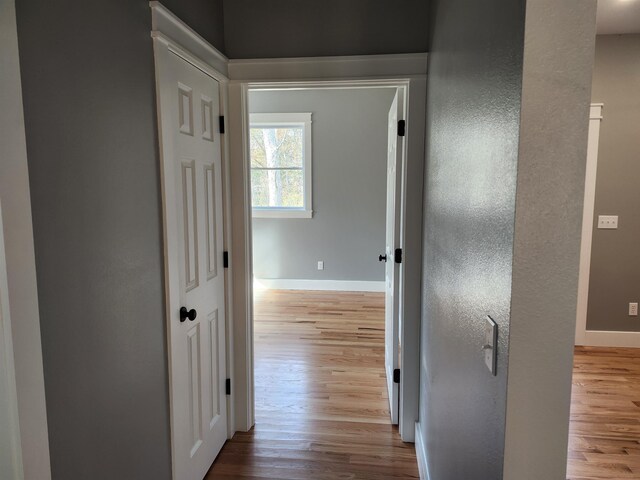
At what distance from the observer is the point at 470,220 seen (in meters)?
1.16

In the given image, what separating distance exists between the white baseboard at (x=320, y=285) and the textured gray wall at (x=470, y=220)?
3886mm

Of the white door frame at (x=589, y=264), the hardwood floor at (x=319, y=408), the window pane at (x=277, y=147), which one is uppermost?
the window pane at (x=277, y=147)

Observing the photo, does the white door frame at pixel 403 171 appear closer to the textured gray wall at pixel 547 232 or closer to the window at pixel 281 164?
the textured gray wall at pixel 547 232

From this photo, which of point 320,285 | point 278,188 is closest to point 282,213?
point 278,188

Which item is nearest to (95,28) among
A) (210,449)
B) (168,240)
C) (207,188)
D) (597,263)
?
(168,240)

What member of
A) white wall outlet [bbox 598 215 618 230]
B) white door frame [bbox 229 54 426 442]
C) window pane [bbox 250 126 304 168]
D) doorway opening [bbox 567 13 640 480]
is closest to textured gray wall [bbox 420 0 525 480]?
white door frame [bbox 229 54 426 442]

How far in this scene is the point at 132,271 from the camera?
4.76ft

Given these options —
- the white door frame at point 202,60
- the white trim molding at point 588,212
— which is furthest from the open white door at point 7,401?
the white trim molding at point 588,212

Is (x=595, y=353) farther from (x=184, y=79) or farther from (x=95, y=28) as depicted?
(x=95, y=28)

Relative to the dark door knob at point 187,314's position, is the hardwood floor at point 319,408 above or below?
below

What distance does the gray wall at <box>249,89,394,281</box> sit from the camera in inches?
221

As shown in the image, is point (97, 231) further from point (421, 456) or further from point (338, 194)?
point (338, 194)

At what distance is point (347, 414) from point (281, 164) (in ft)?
13.0

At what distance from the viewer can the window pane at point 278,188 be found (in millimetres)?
5914
